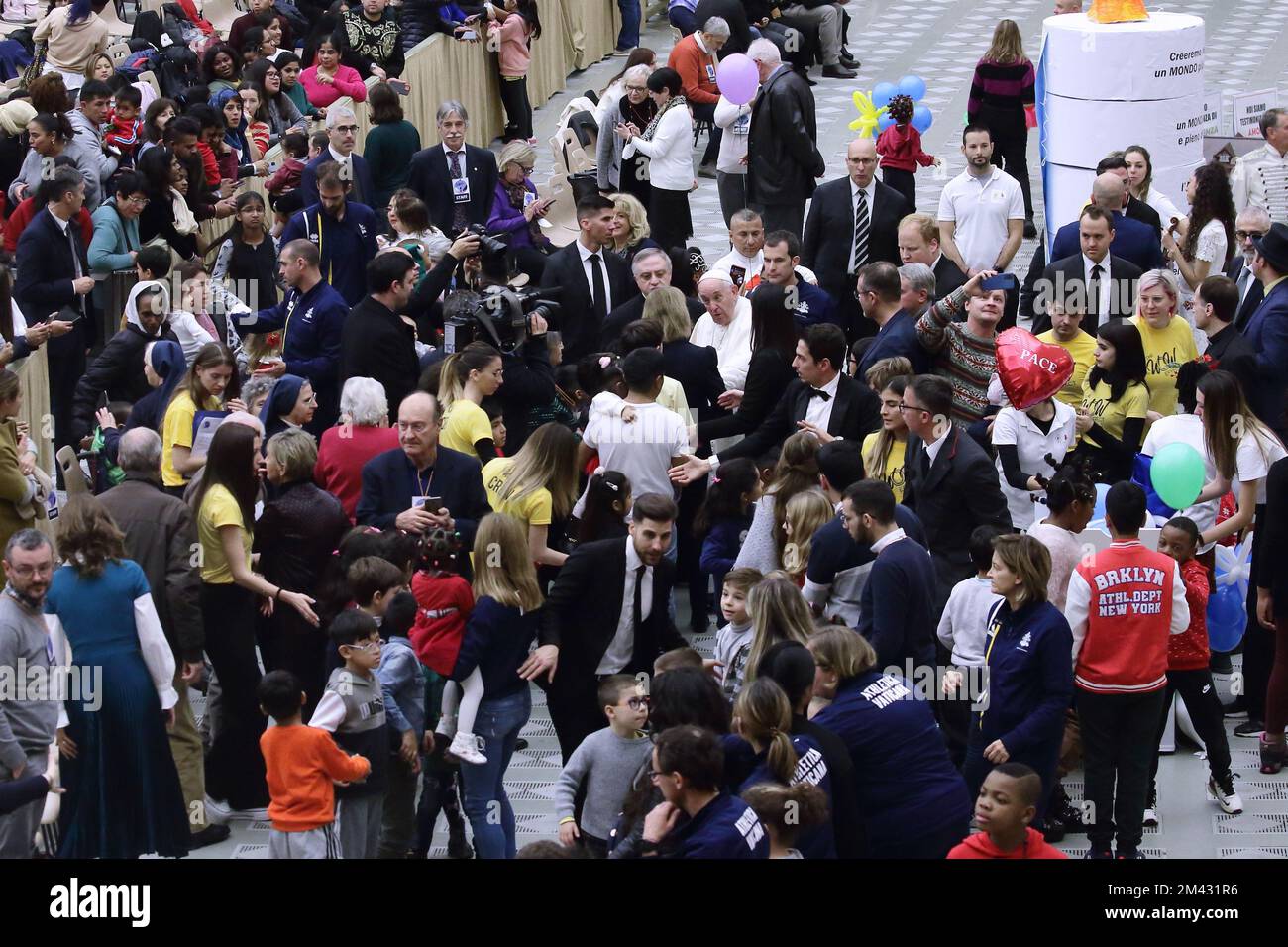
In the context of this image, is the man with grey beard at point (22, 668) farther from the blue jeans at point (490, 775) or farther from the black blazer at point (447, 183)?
the black blazer at point (447, 183)

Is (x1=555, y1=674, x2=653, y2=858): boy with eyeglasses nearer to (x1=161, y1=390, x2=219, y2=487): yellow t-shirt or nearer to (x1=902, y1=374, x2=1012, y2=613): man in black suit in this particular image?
(x1=902, y1=374, x2=1012, y2=613): man in black suit

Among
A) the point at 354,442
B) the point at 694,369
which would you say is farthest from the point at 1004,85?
the point at 354,442

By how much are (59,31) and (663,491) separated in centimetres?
717

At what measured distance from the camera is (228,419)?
7879 millimetres

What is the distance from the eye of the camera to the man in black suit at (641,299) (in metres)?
9.80

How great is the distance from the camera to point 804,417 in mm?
8750

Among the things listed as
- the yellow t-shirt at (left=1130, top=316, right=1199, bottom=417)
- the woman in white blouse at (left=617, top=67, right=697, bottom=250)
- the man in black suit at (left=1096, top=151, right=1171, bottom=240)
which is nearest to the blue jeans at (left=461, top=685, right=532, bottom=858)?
the yellow t-shirt at (left=1130, top=316, right=1199, bottom=417)

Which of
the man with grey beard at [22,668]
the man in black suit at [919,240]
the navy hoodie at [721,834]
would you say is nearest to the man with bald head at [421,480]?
the man with grey beard at [22,668]

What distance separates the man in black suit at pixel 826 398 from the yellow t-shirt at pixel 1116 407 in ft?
3.78

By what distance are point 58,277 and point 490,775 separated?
4857mm

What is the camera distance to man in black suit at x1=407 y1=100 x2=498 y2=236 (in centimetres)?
1206

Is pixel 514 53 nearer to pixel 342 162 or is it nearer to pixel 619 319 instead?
pixel 342 162

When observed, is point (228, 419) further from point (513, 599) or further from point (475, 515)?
point (513, 599)
